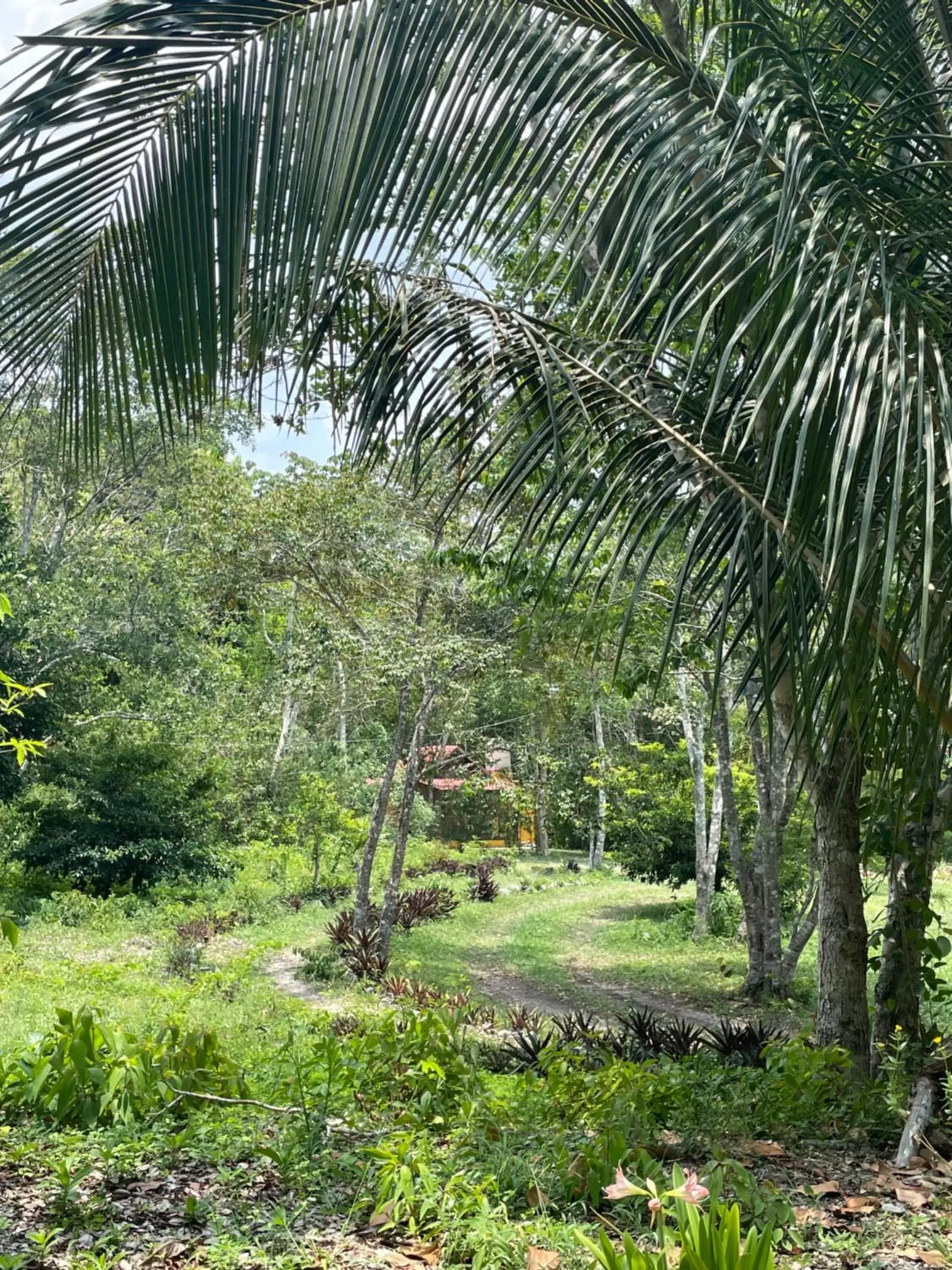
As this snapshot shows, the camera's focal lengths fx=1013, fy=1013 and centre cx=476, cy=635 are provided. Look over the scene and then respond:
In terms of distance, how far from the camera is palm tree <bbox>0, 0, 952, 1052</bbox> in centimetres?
190

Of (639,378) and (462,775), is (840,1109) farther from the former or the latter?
(462,775)

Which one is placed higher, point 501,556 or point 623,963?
point 501,556

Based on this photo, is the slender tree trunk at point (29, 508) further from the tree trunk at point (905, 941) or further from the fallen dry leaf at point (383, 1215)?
the fallen dry leaf at point (383, 1215)

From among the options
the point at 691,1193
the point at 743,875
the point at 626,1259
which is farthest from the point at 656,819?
the point at 691,1193

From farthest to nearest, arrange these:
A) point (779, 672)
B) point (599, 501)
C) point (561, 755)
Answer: point (561, 755)
point (599, 501)
point (779, 672)

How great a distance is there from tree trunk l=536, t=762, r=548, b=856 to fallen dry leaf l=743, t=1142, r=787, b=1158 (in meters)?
12.5

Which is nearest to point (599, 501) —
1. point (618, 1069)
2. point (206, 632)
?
point (618, 1069)

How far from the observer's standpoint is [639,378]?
3.15 metres

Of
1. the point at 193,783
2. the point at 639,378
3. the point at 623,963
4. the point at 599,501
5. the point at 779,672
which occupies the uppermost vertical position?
the point at 639,378

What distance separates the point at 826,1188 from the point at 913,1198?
0.82 feet

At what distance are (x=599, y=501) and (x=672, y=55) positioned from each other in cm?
121

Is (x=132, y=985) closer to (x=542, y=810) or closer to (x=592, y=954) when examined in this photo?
(x=592, y=954)

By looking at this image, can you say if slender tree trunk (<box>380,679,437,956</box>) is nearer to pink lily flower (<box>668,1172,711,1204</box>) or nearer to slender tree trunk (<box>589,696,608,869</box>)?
slender tree trunk (<box>589,696,608,869</box>)

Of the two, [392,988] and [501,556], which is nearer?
[501,556]
